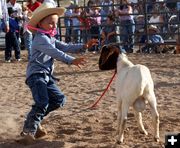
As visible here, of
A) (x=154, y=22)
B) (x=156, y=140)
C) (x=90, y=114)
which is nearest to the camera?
(x=156, y=140)

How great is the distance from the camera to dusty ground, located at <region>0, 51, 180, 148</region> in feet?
18.1

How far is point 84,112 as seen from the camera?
7.00 m

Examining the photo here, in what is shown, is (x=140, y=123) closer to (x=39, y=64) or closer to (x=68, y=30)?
(x=39, y=64)

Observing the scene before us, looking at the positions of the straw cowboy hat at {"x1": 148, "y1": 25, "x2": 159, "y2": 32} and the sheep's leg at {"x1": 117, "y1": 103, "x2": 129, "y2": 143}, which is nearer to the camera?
the sheep's leg at {"x1": 117, "y1": 103, "x2": 129, "y2": 143}

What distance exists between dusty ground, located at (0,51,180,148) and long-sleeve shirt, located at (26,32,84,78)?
0.83 metres

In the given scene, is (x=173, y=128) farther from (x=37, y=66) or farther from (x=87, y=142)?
(x=37, y=66)

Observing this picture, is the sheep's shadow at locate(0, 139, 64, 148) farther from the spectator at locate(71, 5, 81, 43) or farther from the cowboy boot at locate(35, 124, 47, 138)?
the spectator at locate(71, 5, 81, 43)

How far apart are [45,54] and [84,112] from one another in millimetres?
1802

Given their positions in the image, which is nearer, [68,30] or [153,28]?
[153,28]

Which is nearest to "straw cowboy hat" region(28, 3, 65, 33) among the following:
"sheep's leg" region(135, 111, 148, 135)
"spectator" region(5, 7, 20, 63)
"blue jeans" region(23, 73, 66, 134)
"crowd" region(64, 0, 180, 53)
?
"blue jeans" region(23, 73, 66, 134)

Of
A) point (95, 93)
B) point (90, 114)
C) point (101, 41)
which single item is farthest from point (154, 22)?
point (90, 114)

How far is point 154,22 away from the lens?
14547mm

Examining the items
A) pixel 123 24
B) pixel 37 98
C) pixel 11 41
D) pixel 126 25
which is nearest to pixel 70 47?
pixel 37 98

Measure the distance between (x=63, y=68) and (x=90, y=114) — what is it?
194 inches
